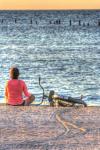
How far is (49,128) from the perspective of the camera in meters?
8.62

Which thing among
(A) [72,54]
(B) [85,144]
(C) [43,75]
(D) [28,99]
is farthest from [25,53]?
(B) [85,144]

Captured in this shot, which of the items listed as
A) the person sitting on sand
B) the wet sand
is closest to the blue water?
the person sitting on sand

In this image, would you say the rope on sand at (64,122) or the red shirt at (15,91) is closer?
the rope on sand at (64,122)

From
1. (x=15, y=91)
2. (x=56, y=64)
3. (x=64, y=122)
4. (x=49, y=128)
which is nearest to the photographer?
(x=49, y=128)

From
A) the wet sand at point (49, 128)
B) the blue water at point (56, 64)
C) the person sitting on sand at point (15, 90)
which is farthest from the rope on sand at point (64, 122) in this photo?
the blue water at point (56, 64)

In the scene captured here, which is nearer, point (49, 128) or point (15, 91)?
point (49, 128)

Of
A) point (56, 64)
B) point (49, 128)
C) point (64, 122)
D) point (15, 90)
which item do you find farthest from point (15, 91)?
point (56, 64)

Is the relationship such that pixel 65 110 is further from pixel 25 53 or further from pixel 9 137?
pixel 25 53

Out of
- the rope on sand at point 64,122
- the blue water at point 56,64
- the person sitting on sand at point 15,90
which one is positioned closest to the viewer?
the rope on sand at point 64,122

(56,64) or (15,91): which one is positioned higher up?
(15,91)

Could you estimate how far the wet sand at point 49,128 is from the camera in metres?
7.70

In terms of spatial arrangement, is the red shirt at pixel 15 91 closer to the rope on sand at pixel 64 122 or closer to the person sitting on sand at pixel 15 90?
the person sitting on sand at pixel 15 90

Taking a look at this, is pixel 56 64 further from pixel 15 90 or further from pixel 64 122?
pixel 64 122

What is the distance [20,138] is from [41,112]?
180cm
